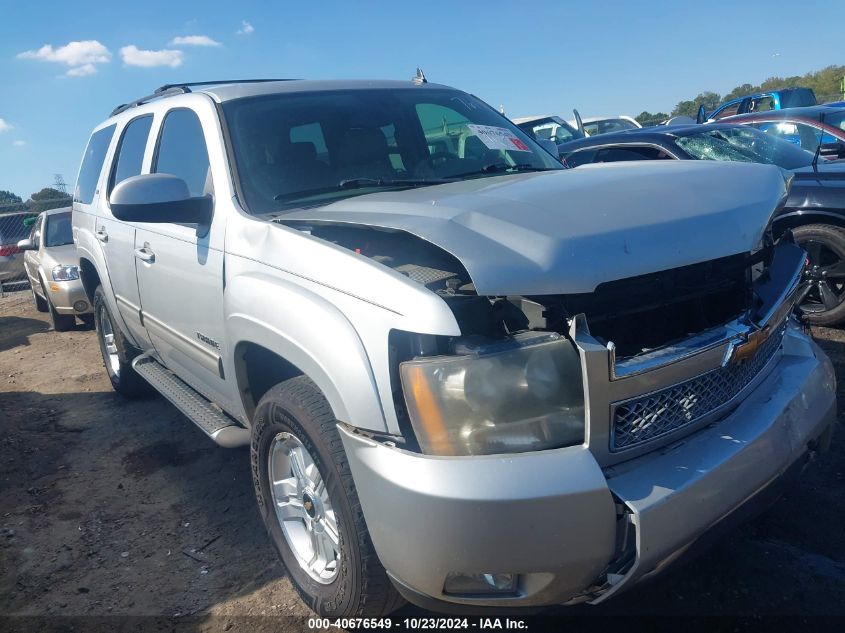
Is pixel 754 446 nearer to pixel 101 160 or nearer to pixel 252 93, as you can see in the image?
pixel 252 93

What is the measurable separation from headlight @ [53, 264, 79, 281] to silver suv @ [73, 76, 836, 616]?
6.10 m

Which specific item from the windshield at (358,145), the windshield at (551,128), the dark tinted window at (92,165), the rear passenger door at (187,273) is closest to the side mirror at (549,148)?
the windshield at (358,145)

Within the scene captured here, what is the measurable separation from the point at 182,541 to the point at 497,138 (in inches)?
99.1

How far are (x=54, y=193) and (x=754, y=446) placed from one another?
82.6 ft

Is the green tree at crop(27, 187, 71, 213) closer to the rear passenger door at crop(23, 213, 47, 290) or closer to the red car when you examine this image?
the rear passenger door at crop(23, 213, 47, 290)

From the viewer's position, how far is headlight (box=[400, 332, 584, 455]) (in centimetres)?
187

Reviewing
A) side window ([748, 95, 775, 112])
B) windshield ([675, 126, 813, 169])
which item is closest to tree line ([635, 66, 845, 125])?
side window ([748, 95, 775, 112])

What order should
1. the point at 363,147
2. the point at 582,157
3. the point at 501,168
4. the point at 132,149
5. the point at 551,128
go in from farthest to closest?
the point at 551,128
the point at 582,157
the point at 132,149
the point at 501,168
the point at 363,147

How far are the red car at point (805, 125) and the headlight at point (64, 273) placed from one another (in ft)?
26.5

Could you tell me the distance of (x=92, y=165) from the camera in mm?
5219

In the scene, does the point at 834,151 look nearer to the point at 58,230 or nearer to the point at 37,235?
the point at 58,230

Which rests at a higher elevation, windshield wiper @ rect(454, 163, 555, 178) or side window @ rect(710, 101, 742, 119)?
side window @ rect(710, 101, 742, 119)

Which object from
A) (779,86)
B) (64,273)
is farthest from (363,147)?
(779,86)

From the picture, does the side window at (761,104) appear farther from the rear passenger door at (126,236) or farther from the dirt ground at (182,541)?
the rear passenger door at (126,236)
